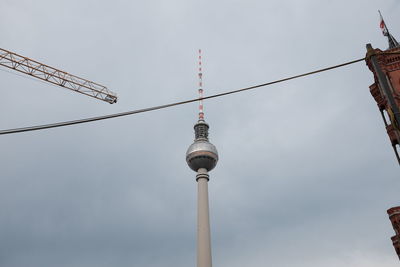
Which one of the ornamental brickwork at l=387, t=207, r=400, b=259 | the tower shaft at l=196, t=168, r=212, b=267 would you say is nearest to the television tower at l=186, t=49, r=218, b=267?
the tower shaft at l=196, t=168, r=212, b=267

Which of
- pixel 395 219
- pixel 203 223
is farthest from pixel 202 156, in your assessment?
pixel 395 219

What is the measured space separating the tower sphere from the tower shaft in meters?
2.17

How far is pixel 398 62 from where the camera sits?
43125mm

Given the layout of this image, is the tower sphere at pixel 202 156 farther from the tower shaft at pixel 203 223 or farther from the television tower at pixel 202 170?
the tower shaft at pixel 203 223

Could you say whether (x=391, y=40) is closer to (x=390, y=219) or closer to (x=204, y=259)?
(x=390, y=219)

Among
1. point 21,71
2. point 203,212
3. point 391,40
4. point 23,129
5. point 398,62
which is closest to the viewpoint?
point 23,129

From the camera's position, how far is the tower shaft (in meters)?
100

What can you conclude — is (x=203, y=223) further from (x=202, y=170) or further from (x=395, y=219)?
(x=395, y=219)

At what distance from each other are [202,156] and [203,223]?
75.3 feet

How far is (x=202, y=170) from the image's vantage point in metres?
120

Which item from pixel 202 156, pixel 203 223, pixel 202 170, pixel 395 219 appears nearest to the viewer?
pixel 395 219

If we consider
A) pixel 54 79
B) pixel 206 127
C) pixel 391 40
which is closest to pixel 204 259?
pixel 206 127

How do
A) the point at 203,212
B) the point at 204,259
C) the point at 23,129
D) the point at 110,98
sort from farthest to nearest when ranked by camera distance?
the point at 203,212, the point at 204,259, the point at 110,98, the point at 23,129

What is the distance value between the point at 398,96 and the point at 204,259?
77.7 m
